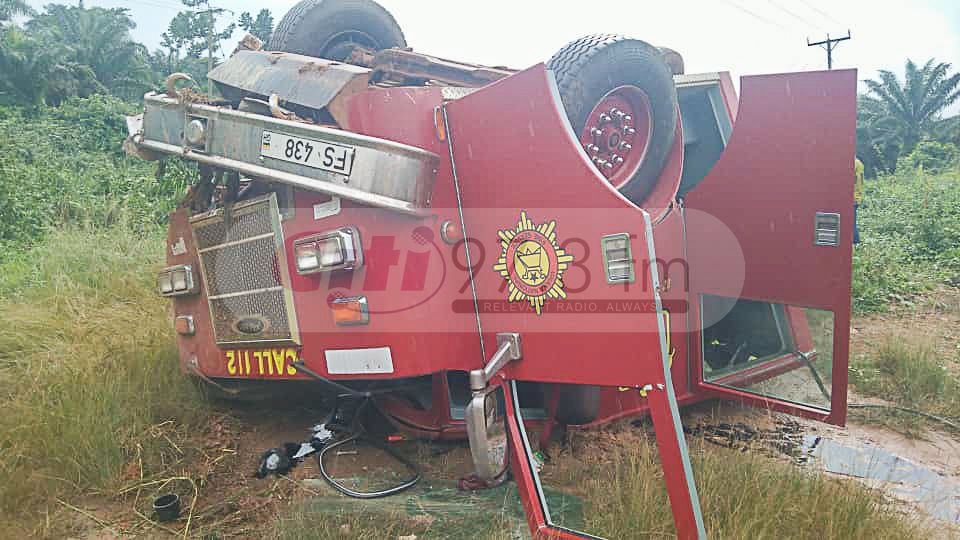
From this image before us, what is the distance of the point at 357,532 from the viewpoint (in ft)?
8.36

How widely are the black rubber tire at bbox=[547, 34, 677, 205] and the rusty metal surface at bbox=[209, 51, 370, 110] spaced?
2.78ft

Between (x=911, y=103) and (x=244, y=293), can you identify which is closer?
(x=244, y=293)

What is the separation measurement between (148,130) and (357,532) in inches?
82.1

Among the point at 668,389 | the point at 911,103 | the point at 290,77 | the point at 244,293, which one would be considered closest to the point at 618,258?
the point at 668,389

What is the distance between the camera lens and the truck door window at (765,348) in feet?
11.0

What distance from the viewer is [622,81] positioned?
3.09 m

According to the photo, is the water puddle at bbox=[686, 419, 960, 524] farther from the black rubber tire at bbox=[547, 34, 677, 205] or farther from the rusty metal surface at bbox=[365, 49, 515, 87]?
the rusty metal surface at bbox=[365, 49, 515, 87]

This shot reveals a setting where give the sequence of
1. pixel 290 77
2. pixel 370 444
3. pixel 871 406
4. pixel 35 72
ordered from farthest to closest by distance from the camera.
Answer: pixel 35 72 → pixel 871 406 → pixel 370 444 → pixel 290 77

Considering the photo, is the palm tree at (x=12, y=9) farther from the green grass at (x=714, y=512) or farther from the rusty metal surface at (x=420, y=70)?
the green grass at (x=714, y=512)

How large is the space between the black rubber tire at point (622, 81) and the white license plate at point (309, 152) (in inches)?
37.6

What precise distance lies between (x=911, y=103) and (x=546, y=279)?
29405mm

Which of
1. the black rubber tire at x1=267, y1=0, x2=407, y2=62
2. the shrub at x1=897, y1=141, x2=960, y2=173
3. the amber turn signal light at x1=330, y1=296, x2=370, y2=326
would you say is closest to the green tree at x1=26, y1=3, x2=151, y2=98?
the black rubber tire at x1=267, y1=0, x2=407, y2=62

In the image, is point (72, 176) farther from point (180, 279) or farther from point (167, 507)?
point (167, 507)

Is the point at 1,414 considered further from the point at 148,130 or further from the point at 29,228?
the point at 29,228
